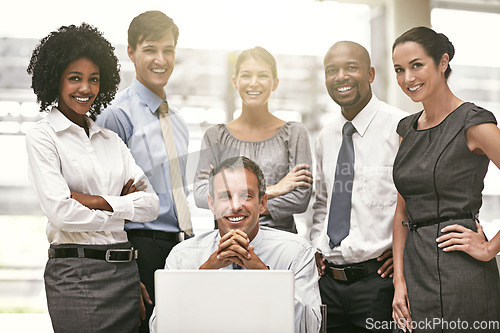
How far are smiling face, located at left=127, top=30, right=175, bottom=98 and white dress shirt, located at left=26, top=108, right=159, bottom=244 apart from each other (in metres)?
0.53

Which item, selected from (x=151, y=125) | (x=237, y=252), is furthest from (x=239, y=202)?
(x=151, y=125)

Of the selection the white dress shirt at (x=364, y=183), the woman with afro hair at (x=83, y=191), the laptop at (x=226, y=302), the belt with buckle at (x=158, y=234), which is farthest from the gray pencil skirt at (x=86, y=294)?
the laptop at (x=226, y=302)

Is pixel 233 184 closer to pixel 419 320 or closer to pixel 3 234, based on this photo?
pixel 419 320

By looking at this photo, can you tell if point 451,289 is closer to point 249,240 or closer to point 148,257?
point 249,240

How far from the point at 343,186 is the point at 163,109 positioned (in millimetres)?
1134

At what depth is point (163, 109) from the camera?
3.25 m

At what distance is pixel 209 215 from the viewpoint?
3.09 meters

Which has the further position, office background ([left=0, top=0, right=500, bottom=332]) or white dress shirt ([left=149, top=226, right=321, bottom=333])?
office background ([left=0, top=0, right=500, bottom=332])

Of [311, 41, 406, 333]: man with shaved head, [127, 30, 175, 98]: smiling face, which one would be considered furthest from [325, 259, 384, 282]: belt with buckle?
[127, 30, 175, 98]: smiling face

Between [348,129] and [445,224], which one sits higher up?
[348,129]

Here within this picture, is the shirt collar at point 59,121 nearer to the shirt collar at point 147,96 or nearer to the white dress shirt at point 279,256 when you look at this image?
the shirt collar at point 147,96

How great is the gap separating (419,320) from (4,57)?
2634mm

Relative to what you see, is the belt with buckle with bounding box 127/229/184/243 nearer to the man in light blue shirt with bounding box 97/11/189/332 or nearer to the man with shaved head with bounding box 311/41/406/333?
the man in light blue shirt with bounding box 97/11/189/332

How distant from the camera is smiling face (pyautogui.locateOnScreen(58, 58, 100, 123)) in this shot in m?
2.69
